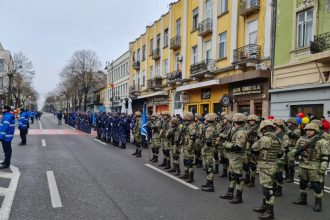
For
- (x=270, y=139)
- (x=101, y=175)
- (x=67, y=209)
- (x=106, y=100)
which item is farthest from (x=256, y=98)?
(x=106, y=100)

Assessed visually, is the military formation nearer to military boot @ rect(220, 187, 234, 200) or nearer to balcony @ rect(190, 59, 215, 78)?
military boot @ rect(220, 187, 234, 200)

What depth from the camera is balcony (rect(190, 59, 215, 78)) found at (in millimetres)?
25188

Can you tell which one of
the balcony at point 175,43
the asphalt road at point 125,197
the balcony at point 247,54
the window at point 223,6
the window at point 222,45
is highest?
the window at point 223,6

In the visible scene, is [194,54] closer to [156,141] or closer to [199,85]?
[199,85]

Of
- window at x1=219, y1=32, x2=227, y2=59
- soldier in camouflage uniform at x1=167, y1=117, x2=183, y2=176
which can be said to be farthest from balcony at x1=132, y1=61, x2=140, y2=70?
soldier in camouflage uniform at x1=167, y1=117, x2=183, y2=176

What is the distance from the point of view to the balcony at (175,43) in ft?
104

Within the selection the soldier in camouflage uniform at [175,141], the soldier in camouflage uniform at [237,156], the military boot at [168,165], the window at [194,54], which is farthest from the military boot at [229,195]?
the window at [194,54]

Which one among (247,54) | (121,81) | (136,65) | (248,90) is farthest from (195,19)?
(121,81)

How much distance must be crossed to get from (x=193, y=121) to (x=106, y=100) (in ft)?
198

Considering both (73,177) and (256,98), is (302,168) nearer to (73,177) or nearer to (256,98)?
(73,177)

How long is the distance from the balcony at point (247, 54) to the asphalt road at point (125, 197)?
10.7 metres

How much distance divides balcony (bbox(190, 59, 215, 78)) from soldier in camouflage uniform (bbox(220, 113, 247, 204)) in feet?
57.8

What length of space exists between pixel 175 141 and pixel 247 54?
12.3m

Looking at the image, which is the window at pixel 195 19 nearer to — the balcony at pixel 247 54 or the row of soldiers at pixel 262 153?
the balcony at pixel 247 54
